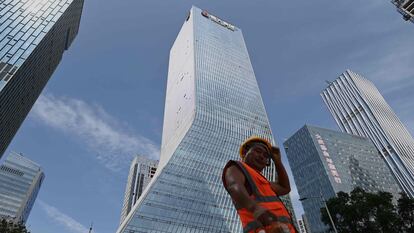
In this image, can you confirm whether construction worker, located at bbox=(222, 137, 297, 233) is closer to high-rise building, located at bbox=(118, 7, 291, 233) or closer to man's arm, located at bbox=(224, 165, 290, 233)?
man's arm, located at bbox=(224, 165, 290, 233)

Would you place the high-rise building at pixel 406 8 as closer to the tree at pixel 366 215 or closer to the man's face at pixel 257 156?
the tree at pixel 366 215

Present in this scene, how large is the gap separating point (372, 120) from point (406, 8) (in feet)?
278

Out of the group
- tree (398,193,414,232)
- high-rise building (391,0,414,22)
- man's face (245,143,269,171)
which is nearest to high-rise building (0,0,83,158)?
tree (398,193,414,232)

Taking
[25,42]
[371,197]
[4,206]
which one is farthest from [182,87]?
[4,206]

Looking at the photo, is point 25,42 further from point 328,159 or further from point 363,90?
point 363,90

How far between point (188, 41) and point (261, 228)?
10297 cm

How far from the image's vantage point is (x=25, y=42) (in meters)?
57.8

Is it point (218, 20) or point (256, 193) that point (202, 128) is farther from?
point (256, 193)

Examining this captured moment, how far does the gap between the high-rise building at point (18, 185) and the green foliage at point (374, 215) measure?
4712 inches

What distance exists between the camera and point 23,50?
56.7 metres

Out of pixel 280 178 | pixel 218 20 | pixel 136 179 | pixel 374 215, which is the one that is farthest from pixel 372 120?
pixel 280 178

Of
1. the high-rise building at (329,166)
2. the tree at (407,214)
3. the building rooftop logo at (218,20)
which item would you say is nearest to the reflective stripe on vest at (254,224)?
the tree at (407,214)

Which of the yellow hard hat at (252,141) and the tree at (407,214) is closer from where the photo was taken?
the yellow hard hat at (252,141)

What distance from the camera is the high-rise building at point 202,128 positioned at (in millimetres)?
57500
